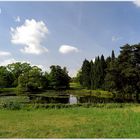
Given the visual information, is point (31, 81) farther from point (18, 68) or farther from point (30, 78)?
point (18, 68)

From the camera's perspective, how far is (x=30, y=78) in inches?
2448

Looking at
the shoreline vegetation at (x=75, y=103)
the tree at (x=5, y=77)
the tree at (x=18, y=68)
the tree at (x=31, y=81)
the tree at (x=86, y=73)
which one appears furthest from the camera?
the tree at (x=18, y=68)

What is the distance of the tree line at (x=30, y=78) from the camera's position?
6200cm

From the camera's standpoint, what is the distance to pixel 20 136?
371 inches

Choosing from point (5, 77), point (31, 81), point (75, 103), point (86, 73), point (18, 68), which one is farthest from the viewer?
point (18, 68)

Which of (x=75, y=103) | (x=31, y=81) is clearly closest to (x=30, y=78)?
(x=31, y=81)

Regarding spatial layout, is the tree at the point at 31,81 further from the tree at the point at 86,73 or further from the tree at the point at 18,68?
the tree at the point at 86,73

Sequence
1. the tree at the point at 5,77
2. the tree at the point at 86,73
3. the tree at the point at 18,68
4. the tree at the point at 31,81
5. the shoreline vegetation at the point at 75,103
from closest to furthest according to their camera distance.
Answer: the shoreline vegetation at the point at 75,103, the tree at the point at 31,81, the tree at the point at 5,77, the tree at the point at 86,73, the tree at the point at 18,68

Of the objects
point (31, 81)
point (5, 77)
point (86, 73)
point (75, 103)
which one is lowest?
point (75, 103)

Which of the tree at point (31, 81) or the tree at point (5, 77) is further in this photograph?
the tree at point (5, 77)

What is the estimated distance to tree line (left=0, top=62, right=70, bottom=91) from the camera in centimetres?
6200

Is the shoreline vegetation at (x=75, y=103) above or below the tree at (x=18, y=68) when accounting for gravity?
below

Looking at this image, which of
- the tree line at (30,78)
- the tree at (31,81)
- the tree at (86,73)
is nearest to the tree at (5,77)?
the tree line at (30,78)

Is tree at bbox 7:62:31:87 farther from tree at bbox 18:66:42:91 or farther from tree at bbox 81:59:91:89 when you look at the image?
tree at bbox 81:59:91:89
